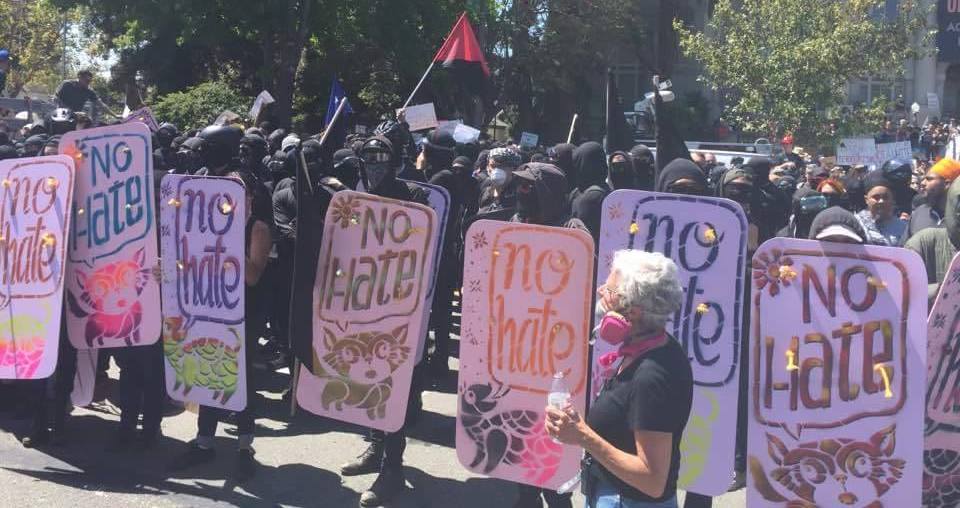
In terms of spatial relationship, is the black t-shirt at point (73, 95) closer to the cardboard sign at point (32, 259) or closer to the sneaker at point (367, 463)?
the cardboard sign at point (32, 259)

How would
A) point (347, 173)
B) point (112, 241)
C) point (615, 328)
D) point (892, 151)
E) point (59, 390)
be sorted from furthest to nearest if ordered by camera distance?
point (892, 151) → point (347, 173) → point (59, 390) → point (112, 241) → point (615, 328)

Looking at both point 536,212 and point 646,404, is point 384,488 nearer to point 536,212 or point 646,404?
point 536,212

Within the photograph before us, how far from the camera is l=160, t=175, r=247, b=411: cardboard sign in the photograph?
545 cm

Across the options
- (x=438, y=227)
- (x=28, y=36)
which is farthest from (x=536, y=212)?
(x=28, y=36)

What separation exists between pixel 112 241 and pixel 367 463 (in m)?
1.98

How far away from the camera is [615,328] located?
3.14 m

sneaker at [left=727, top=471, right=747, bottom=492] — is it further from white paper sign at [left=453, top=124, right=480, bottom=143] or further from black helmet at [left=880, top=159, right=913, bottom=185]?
white paper sign at [left=453, top=124, right=480, bottom=143]

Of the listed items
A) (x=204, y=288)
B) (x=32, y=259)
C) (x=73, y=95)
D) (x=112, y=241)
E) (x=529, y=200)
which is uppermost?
(x=73, y=95)

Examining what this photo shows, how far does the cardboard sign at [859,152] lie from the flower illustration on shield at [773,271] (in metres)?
10.00

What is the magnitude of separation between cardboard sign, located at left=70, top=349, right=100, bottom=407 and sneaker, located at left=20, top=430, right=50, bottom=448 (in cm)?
26

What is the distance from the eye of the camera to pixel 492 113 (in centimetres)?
3011

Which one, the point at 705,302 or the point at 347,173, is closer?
the point at 705,302

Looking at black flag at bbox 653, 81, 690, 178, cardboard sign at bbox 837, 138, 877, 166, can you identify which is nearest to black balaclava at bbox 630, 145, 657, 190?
black flag at bbox 653, 81, 690, 178

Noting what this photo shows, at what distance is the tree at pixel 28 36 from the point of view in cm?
3875
